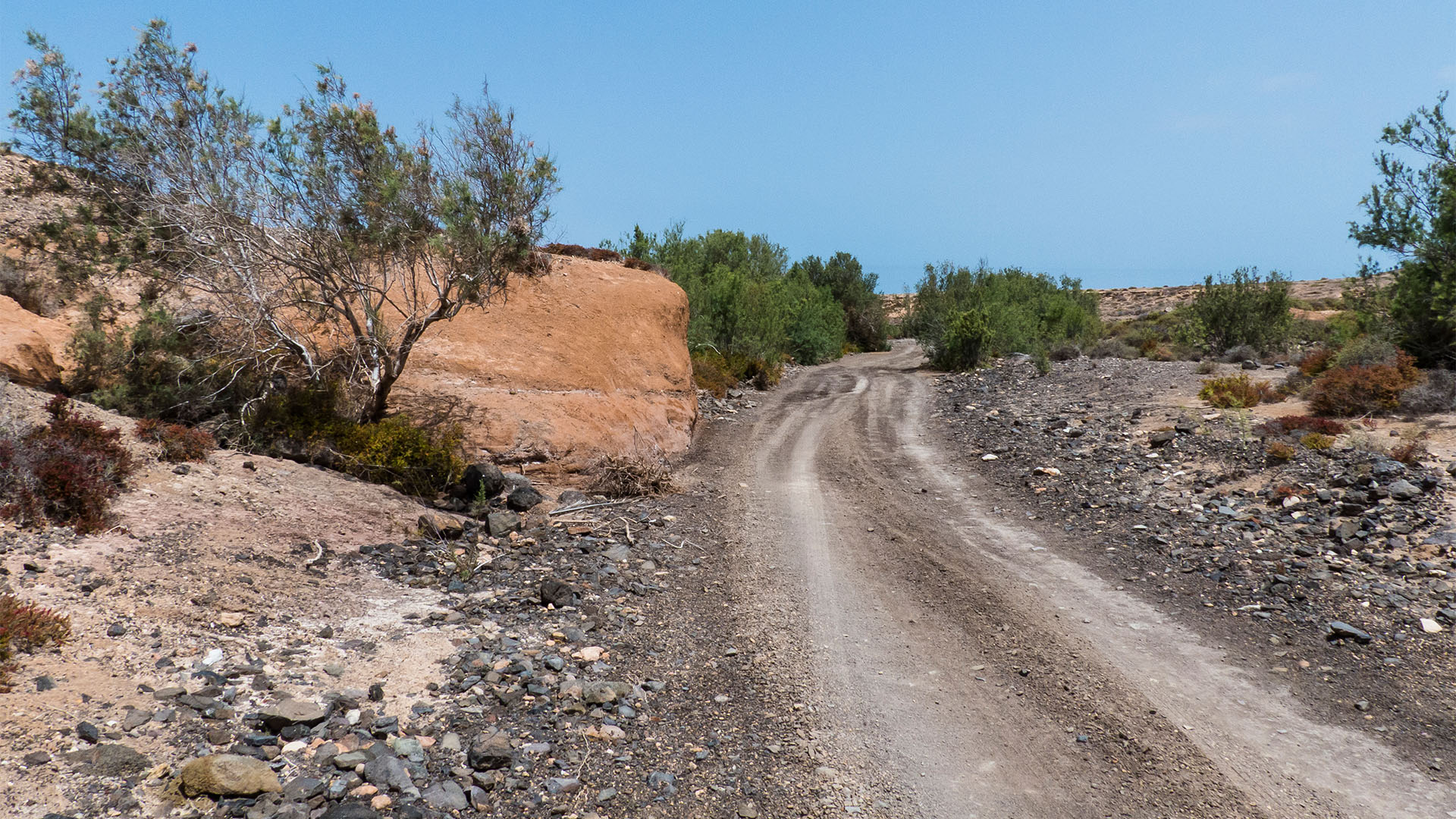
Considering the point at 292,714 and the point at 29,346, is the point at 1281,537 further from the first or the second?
the point at 29,346

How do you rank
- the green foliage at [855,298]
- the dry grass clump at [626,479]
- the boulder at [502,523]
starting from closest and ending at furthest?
the boulder at [502,523]
the dry grass clump at [626,479]
the green foliage at [855,298]

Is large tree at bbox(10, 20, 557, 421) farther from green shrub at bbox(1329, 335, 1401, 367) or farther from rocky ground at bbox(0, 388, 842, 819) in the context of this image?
green shrub at bbox(1329, 335, 1401, 367)

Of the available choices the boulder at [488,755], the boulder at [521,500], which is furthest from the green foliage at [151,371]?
the boulder at [488,755]

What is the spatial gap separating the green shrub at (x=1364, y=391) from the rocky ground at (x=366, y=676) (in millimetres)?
12568

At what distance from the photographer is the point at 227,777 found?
13.8 feet

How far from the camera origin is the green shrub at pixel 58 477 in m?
6.80

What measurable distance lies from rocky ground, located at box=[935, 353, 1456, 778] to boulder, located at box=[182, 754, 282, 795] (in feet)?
24.4

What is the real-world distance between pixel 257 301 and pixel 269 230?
4.07ft

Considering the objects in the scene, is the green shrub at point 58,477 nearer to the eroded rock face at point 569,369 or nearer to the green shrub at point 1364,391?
the eroded rock face at point 569,369

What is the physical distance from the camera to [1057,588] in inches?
336

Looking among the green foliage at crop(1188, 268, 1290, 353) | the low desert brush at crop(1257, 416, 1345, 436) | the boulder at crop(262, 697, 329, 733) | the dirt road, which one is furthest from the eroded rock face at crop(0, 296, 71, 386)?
the green foliage at crop(1188, 268, 1290, 353)

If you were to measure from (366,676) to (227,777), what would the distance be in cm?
163

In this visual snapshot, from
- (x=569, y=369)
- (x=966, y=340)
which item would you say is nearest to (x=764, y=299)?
(x=966, y=340)

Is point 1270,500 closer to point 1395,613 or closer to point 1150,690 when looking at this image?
point 1395,613
